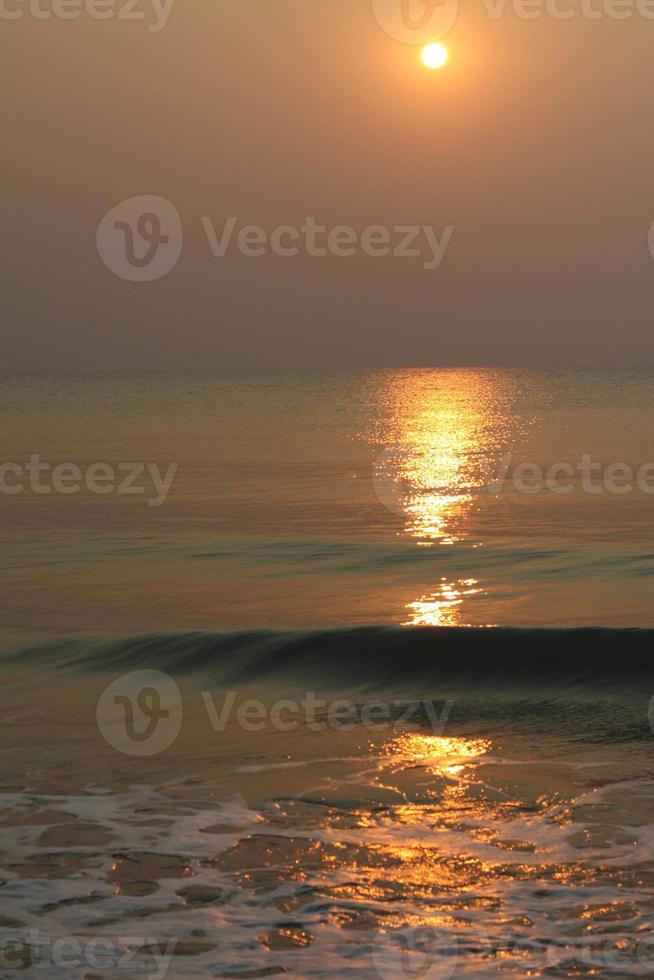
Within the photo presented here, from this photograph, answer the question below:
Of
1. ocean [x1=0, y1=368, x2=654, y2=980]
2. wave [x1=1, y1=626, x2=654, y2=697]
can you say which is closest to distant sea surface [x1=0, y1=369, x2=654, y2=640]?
ocean [x1=0, y1=368, x2=654, y2=980]

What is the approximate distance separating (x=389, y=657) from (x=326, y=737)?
3.71 metres

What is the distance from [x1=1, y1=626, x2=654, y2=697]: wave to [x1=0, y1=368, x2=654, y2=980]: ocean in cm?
5

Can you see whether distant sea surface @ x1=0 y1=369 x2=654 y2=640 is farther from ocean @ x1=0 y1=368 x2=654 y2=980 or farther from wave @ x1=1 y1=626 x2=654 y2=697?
wave @ x1=1 y1=626 x2=654 y2=697

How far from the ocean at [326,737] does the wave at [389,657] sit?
5 cm

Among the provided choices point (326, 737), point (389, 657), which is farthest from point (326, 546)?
point (326, 737)

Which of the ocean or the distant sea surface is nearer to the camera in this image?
the ocean

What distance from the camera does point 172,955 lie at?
6.52 meters

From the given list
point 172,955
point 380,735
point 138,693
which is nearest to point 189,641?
point 138,693

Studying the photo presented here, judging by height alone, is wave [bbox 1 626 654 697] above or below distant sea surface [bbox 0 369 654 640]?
below

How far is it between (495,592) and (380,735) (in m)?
7.32

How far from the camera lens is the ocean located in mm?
6754

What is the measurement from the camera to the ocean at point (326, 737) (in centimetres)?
675

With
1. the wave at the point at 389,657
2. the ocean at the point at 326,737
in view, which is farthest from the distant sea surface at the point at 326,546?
the wave at the point at 389,657

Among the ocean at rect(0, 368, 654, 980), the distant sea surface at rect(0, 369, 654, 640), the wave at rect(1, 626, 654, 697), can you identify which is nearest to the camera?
the ocean at rect(0, 368, 654, 980)
